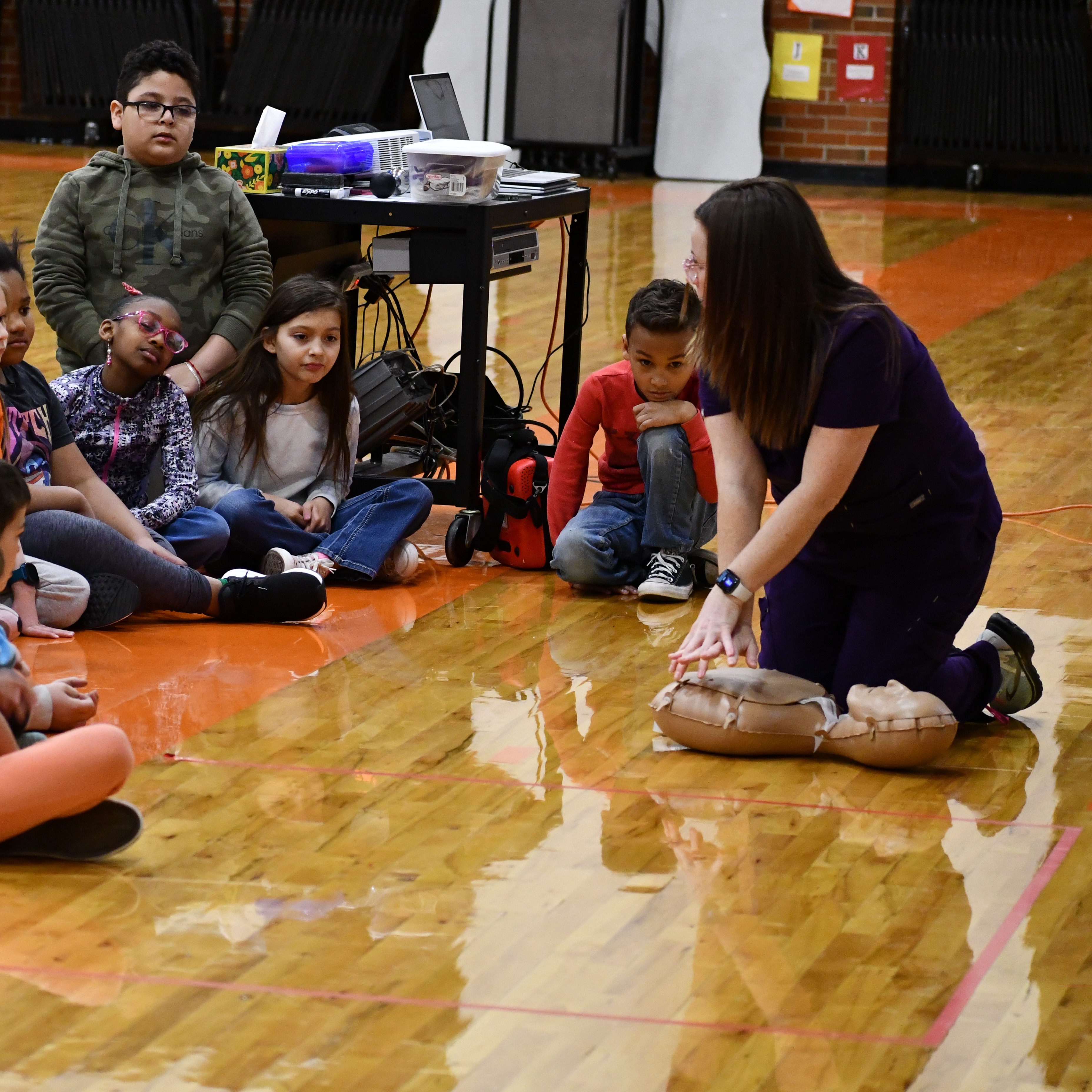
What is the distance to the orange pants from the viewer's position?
2.08 m

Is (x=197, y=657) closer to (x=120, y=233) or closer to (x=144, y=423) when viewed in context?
(x=144, y=423)

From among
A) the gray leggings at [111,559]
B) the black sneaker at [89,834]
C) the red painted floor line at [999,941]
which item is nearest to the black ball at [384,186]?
the gray leggings at [111,559]

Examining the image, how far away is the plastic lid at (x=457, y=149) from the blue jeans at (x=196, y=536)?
0.91 metres

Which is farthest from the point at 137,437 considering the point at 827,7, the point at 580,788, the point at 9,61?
the point at 9,61

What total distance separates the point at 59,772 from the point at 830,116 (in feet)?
30.8

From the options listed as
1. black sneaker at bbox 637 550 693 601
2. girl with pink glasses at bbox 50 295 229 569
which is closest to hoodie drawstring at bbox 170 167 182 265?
girl with pink glasses at bbox 50 295 229 569

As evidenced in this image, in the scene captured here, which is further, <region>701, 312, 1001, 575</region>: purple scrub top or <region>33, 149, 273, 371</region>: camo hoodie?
<region>33, 149, 273, 371</region>: camo hoodie

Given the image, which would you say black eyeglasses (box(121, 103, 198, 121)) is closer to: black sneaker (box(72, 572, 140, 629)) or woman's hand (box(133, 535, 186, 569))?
woman's hand (box(133, 535, 186, 569))

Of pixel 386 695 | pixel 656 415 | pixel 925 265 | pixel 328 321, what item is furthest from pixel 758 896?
pixel 925 265

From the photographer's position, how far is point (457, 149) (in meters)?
3.67

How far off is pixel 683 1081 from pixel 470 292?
2.23 meters

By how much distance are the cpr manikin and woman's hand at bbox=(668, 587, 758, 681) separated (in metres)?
0.12

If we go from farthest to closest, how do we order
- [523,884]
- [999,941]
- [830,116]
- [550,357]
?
[830,116] → [550,357] → [523,884] → [999,941]

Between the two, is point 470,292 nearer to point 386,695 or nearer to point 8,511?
point 386,695
